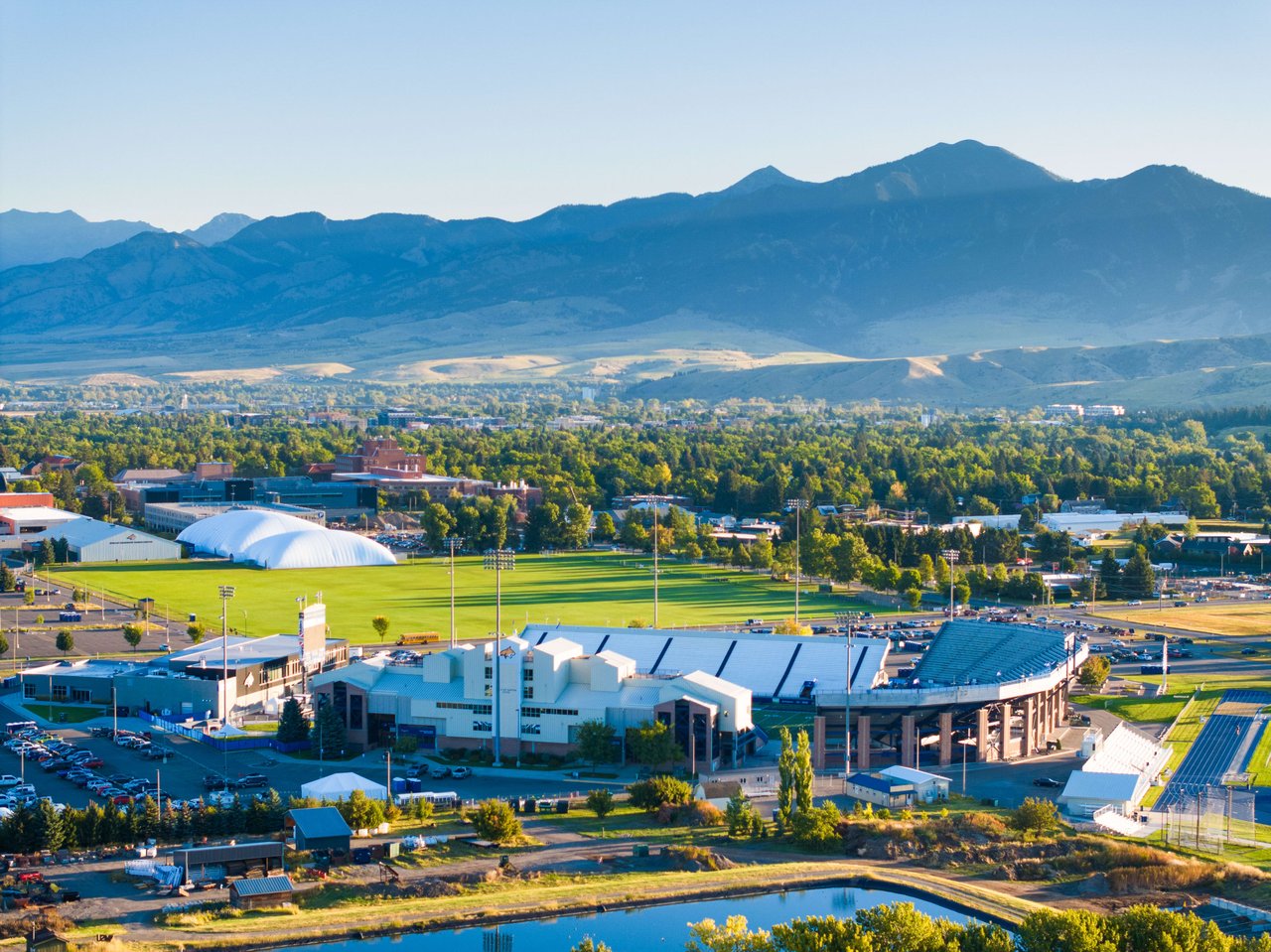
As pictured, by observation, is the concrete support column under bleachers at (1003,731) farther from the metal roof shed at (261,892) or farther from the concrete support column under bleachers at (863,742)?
the metal roof shed at (261,892)

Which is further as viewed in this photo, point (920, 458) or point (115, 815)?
point (920, 458)

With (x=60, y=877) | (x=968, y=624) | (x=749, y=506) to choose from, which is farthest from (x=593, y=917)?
(x=749, y=506)

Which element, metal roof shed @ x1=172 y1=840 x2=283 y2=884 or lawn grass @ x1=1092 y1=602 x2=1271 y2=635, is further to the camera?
lawn grass @ x1=1092 y1=602 x2=1271 y2=635

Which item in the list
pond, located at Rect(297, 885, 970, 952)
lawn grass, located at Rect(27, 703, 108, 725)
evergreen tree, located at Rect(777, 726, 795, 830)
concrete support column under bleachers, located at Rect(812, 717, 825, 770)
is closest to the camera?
pond, located at Rect(297, 885, 970, 952)

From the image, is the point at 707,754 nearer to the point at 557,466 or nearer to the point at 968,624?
the point at 968,624

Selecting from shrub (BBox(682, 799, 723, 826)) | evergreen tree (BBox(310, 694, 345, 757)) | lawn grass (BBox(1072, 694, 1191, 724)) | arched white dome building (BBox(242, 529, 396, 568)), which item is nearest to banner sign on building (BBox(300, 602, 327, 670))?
evergreen tree (BBox(310, 694, 345, 757))

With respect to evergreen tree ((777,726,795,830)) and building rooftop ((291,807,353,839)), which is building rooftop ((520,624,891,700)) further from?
building rooftop ((291,807,353,839))
